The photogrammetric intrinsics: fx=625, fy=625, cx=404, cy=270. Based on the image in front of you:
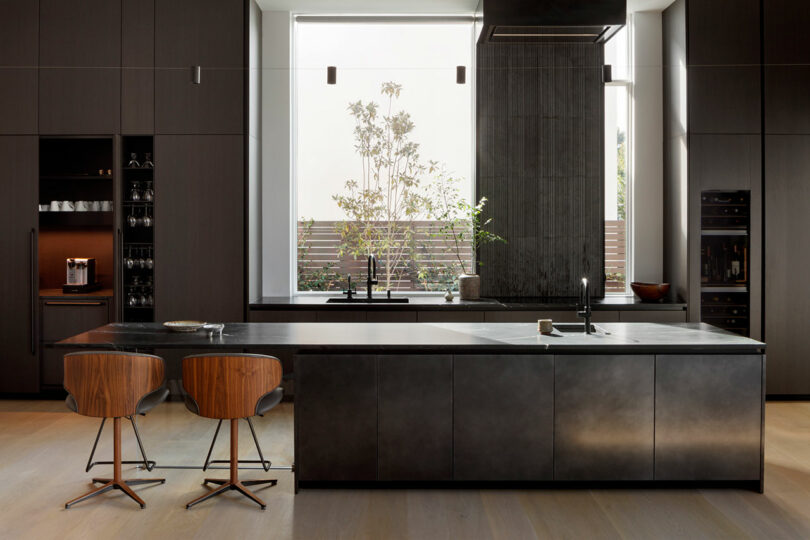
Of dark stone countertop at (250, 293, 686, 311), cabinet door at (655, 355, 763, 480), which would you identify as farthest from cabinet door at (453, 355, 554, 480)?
dark stone countertop at (250, 293, 686, 311)

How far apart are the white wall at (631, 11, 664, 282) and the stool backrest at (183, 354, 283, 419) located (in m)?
4.06

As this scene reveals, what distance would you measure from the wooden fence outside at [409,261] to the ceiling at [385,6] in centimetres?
196

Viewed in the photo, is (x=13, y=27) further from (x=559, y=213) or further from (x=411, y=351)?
(x=559, y=213)

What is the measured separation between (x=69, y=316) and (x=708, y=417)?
4.86m

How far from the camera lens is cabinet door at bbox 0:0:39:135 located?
5.17 m

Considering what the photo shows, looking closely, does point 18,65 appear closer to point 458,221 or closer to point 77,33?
point 77,33

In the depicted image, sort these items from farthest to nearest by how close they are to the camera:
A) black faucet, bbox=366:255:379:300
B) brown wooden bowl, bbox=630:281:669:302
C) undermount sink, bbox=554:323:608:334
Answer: black faucet, bbox=366:255:379:300
brown wooden bowl, bbox=630:281:669:302
undermount sink, bbox=554:323:608:334

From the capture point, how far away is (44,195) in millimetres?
5738

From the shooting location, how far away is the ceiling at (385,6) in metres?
5.59

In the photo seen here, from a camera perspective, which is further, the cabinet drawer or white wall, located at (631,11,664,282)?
white wall, located at (631,11,664,282)

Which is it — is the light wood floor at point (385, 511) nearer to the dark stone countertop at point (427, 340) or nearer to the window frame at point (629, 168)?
the dark stone countertop at point (427, 340)

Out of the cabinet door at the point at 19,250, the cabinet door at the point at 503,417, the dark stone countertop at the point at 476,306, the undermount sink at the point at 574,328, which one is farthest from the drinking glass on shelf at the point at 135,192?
the undermount sink at the point at 574,328

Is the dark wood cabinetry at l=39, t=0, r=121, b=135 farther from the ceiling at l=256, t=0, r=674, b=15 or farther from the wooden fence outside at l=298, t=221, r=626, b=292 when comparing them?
the wooden fence outside at l=298, t=221, r=626, b=292

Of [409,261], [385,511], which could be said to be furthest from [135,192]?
[385,511]
